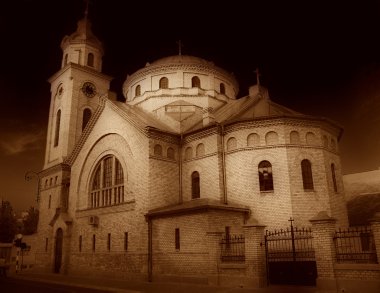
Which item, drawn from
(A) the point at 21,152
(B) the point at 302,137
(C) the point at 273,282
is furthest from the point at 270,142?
(A) the point at 21,152

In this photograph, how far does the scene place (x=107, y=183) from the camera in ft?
82.9

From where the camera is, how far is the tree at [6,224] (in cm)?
5412

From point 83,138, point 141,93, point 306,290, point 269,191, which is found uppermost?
point 141,93

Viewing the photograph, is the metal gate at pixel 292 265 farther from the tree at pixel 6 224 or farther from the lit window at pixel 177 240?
the tree at pixel 6 224

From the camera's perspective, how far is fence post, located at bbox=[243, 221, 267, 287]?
583 inches

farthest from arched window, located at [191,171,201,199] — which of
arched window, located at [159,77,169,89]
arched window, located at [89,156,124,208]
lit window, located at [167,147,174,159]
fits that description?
arched window, located at [159,77,169,89]

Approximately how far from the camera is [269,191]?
20.4 m

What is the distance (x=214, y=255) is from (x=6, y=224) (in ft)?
163

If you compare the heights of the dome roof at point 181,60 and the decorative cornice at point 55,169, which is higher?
the dome roof at point 181,60

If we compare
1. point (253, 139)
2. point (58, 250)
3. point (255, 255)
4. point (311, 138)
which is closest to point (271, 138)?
point (253, 139)

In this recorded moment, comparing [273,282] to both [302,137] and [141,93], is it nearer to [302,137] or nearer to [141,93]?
[302,137]

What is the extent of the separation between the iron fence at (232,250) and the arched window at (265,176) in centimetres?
445

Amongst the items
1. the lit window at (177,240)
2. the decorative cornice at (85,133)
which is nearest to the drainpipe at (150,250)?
the lit window at (177,240)

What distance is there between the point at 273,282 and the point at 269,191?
556 cm
